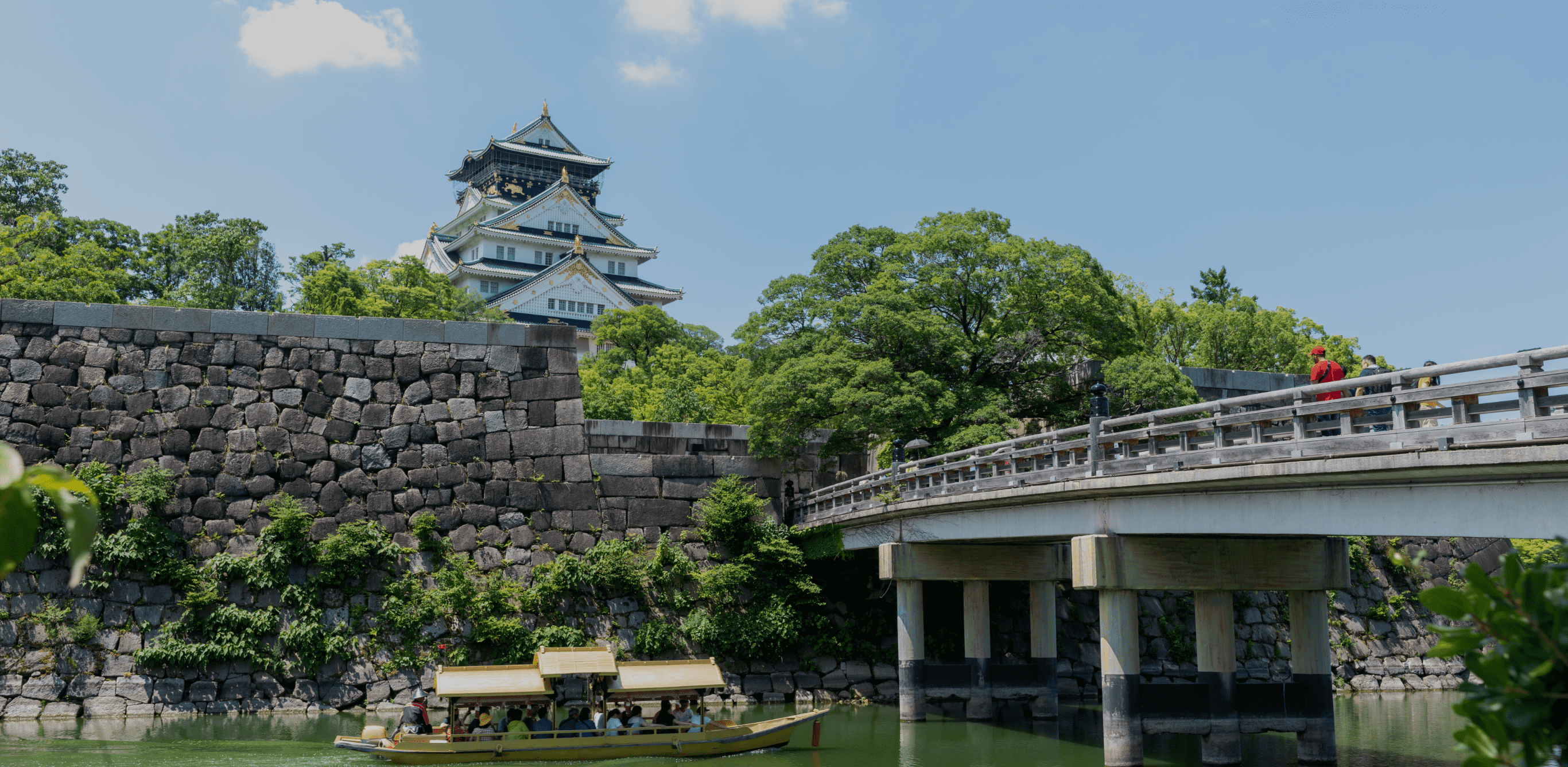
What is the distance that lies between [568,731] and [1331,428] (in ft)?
41.3

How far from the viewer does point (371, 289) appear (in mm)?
43625

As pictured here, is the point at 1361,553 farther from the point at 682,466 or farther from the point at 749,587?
the point at 682,466

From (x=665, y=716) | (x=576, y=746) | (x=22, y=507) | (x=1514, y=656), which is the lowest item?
(x=576, y=746)

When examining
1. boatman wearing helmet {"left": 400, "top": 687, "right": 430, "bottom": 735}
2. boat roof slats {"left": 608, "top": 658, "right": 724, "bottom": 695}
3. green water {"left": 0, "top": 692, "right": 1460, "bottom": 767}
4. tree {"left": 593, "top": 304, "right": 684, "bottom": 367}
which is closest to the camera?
green water {"left": 0, "top": 692, "right": 1460, "bottom": 767}

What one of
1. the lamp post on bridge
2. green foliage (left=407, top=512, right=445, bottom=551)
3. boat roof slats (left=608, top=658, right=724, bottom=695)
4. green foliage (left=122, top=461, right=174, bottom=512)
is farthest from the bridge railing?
green foliage (left=122, top=461, right=174, bottom=512)

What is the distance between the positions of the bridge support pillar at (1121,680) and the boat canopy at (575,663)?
8.19 m

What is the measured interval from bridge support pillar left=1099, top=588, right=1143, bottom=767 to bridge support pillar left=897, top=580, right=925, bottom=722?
671cm

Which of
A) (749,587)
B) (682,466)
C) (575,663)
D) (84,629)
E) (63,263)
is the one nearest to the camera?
(575,663)

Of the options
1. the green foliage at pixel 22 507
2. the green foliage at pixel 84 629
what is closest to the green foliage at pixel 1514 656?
the green foliage at pixel 22 507

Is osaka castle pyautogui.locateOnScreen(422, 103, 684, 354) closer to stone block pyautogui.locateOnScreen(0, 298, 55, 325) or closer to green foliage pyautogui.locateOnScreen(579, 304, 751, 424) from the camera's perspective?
green foliage pyautogui.locateOnScreen(579, 304, 751, 424)

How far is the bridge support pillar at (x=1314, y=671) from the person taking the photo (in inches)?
702

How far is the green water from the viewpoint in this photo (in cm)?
1814

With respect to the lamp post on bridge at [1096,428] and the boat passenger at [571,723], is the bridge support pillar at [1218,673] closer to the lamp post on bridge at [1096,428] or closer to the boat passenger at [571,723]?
the lamp post on bridge at [1096,428]

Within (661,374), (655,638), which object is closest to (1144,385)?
(655,638)
